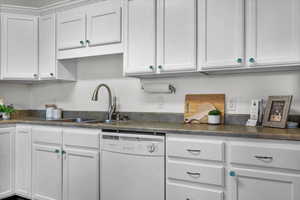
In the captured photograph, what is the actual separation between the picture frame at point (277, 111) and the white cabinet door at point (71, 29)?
78.1 inches

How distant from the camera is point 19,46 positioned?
328 centimetres

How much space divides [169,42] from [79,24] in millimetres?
1157

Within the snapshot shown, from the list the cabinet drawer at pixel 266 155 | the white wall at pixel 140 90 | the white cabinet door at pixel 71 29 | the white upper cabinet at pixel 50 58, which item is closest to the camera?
the cabinet drawer at pixel 266 155

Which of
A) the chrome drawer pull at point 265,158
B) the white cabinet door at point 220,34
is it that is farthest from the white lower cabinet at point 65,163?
the chrome drawer pull at point 265,158

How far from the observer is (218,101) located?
248 cm

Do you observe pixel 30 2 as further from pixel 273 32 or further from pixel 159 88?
pixel 273 32

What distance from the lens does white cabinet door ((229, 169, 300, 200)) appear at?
1.64 metres

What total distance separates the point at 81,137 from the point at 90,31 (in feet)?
3.81

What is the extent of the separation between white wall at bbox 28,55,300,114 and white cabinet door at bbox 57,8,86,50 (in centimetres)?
34

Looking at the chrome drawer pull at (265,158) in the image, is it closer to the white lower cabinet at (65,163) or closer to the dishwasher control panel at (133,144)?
the dishwasher control panel at (133,144)

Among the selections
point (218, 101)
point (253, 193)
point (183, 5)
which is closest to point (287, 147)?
point (253, 193)

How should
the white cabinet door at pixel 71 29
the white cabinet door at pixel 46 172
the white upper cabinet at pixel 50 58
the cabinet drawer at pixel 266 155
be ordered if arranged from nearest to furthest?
the cabinet drawer at pixel 266 155 < the white cabinet door at pixel 46 172 < the white cabinet door at pixel 71 29 < the white upper cabinet at pixel 50 58

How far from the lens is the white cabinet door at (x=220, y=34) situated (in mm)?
2080

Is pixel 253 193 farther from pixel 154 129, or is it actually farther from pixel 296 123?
pixel 154 129
